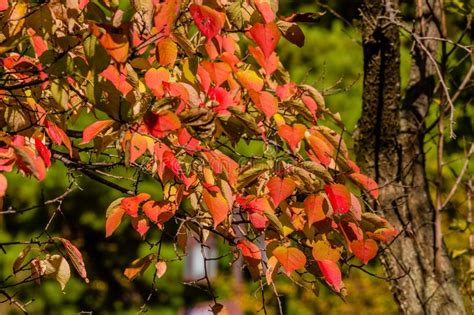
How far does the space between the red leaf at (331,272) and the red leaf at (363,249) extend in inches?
4.8

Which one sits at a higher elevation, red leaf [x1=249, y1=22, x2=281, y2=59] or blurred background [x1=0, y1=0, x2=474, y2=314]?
red leaf [x1=249, y1=22, x2=281, y2=59]

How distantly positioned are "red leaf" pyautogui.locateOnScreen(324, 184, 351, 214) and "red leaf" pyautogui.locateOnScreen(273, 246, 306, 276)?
0.22m

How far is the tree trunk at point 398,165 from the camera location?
448cm

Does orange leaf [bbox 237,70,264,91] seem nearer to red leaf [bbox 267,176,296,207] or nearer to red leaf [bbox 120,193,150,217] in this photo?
red leaf [bbox 267,176,296,207]

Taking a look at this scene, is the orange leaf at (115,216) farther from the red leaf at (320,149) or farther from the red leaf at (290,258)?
the red leaf at (320,149)

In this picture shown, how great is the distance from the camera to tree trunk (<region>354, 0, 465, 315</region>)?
4477 millimetres

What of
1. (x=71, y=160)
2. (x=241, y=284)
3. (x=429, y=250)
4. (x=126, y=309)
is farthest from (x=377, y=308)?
(x=71, y=160)

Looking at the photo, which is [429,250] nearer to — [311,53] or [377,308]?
[377,308]

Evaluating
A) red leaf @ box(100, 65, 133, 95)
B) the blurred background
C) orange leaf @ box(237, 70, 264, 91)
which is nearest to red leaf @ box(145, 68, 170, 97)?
red leaf @ box(100, 65, 133, 95)

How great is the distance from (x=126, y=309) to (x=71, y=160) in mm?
9242

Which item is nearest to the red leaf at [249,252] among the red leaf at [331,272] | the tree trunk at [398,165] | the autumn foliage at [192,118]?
the autumn foliage at [192,118]

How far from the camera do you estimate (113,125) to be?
285cm

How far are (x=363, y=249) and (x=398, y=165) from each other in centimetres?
156

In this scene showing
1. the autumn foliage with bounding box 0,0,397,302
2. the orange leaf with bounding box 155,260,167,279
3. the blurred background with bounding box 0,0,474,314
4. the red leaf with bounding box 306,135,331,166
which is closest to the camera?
the autumn foliage with bounding box 0,0,397,302
